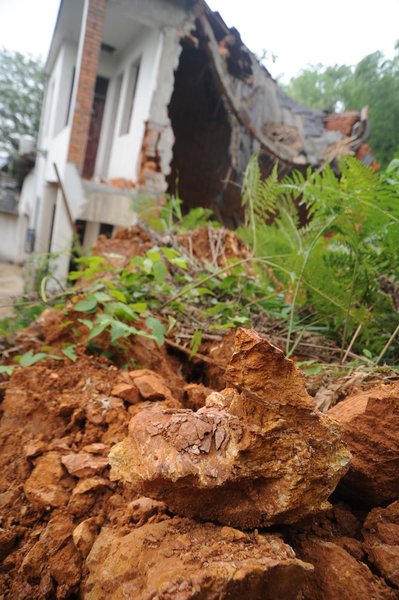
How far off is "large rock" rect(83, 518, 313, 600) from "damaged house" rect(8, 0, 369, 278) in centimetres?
437

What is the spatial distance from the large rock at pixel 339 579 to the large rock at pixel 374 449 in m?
0.17

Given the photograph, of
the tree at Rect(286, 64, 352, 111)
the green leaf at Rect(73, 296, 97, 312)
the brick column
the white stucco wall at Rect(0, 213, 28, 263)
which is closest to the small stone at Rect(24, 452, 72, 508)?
the green leaf at Rect(73, 296, 97, 312)

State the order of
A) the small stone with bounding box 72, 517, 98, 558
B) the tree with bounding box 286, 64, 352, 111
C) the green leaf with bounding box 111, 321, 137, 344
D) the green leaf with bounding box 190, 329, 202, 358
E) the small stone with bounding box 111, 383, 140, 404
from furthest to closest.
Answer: the tree with bounding box 286, 64, 352, 111 → the green leaf with bounding box 190, 329, 202, 358 → the green leaf with bounding box 111, 321, 137, 344 → the small stone with bounding box 111, 383, 140, 404 → the small stone with bounding box 72, 517, 98, 558

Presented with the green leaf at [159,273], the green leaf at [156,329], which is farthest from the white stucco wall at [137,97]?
the green leaf at [156,329]

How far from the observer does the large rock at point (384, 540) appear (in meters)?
0.73

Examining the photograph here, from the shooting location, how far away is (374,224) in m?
1.56

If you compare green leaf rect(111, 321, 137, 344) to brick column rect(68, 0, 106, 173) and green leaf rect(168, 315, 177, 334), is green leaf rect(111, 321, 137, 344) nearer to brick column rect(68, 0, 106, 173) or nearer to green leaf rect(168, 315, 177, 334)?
green leaf rect(168, 315, 177, 334)

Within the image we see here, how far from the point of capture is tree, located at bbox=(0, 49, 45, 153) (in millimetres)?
17406

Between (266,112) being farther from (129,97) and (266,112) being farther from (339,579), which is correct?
(339,579)

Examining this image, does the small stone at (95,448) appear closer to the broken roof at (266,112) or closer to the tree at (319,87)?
the broken roof at (266,112)

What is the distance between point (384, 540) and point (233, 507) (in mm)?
325

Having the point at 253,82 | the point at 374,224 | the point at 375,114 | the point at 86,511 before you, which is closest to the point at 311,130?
the point at 253,82

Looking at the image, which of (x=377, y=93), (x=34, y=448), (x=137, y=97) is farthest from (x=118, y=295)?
(x=377, y=93)

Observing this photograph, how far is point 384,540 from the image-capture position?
2.59 ft
